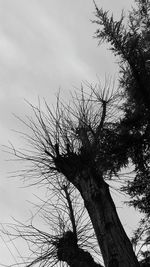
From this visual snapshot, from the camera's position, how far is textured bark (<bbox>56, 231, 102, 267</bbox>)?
692cm

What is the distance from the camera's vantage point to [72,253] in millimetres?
7254

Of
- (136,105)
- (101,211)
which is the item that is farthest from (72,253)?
(136,105)

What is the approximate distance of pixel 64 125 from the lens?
28.1ft

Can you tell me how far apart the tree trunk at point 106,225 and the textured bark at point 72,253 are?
2.39ft

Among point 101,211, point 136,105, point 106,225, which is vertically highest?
point 136,105

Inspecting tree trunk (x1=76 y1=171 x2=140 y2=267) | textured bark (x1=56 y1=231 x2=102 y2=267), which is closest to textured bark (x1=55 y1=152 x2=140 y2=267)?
tree trunk (x1=76 y1=171 x2=140 y2=267)

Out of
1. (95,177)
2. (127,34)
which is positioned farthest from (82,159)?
(127,34)

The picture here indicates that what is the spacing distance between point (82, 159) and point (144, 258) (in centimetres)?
432

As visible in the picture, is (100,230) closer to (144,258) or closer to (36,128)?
(36,128)

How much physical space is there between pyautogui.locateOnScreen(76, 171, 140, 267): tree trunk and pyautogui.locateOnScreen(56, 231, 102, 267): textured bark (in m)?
0.73

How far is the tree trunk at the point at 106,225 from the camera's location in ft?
19.8

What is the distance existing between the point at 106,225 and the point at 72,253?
3.85 ft

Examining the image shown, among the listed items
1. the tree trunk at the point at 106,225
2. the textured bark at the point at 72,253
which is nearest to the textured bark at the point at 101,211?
the tree trunk at the point at 106,225

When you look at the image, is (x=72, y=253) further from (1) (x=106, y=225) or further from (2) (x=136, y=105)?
(2) (x=136, y=105)
